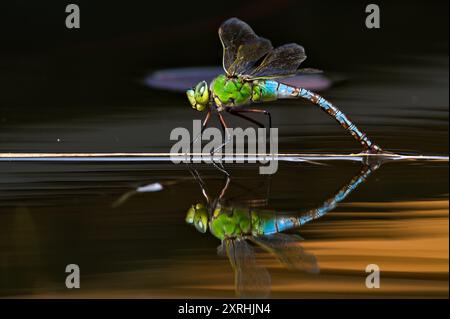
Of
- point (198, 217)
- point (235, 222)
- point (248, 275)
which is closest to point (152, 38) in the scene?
point (198, 217)

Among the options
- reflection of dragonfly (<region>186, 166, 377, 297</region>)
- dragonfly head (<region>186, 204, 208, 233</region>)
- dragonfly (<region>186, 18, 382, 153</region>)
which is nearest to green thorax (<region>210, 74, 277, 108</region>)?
dragonfly (<region>186, 18, 382, 153</region>)

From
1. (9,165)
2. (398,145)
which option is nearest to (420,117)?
(398,145)

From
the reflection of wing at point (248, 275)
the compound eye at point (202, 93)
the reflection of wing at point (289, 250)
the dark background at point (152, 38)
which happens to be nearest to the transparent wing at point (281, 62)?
the compound eye at point (202, 93)

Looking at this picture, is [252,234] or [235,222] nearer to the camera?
[252,234]

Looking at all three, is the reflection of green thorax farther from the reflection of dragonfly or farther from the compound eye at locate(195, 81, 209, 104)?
the compound eye at locate(195, 81, 209, 104)

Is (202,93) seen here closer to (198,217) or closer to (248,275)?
(198,217)
